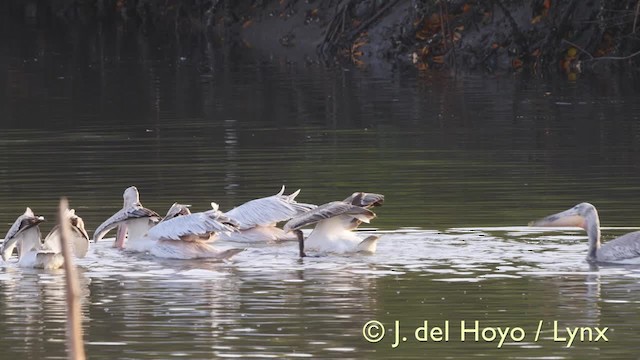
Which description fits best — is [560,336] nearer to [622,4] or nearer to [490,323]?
[490,323]

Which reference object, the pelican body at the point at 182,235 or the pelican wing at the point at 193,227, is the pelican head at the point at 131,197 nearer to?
the pelican body at the point at 182,235

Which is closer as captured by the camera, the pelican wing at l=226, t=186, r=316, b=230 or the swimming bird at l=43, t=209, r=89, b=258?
the swimming bird at l=43, t=209, r=89, b=258

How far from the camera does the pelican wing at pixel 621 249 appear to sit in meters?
10.7

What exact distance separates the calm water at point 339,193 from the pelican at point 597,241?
0.30ft

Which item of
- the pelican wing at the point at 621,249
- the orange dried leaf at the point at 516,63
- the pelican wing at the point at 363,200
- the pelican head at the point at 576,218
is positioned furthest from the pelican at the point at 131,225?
the orange dried leaf at the point at 516,63

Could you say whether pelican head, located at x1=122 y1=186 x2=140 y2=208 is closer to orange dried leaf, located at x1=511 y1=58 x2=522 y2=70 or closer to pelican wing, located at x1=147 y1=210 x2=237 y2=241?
pelican wing, located at x1=147 y1=210 x2=237 y2=241

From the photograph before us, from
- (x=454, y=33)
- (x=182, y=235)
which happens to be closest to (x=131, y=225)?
(x=182, y=235)

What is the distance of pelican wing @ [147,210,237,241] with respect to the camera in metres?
11.6

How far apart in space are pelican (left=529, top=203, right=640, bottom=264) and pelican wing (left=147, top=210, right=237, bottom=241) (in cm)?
205

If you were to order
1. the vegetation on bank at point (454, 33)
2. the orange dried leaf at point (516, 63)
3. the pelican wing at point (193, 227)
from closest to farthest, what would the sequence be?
the pelican wing at point (193, 227) < the vegetation on bank at point (454, 33) < the orange dried leaf at point (516, 63)

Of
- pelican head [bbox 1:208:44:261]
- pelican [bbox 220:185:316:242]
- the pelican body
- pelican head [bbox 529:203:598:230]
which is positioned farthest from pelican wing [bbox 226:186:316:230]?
pelican head [bbox 529:203:598:230]

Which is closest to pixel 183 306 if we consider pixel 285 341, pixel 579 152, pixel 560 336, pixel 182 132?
pixel 285 341

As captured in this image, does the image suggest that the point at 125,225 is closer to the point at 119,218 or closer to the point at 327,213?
the point at 119,218

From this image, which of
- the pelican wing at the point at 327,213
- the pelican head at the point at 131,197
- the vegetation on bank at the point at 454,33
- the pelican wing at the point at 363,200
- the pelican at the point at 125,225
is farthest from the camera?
the vegetation on bank at the point at 454,33
